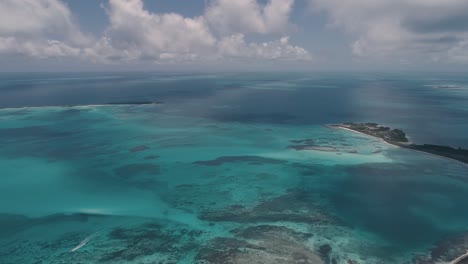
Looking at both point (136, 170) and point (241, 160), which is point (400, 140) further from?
point (136, 170)

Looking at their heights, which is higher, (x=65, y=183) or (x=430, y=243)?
(x=65, y=183)

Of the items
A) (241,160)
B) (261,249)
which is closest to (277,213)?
(261,249)

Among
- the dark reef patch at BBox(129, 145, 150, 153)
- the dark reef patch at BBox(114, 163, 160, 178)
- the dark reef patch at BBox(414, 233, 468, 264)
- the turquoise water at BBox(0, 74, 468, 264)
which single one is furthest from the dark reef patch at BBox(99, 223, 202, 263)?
the dark reef patch at BBox(129, 145, 150, 153)

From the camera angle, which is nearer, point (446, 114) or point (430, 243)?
point (430, 243)

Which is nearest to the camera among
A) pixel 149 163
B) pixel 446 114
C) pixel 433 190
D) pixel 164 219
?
pixel 164 219

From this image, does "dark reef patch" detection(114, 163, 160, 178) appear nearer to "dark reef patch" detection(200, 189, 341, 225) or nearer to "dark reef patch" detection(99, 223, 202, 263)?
"dark reef patch" detection(99, 223, 202, 263)

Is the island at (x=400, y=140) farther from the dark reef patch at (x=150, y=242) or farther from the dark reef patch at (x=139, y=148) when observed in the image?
the dark reef patch at (x=150, y=242)

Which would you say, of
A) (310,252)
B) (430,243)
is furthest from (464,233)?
(310,252)

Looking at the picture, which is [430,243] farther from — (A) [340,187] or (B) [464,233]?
(A) [340,187]
